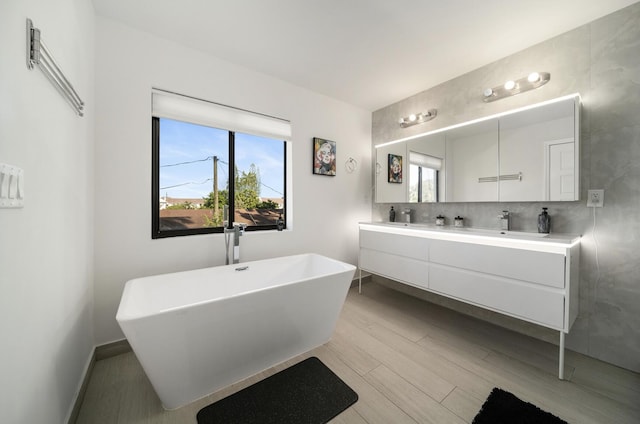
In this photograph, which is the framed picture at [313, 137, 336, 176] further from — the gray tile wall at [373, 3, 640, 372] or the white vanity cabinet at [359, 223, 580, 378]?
the gray tile wall at [373, 3, 640, 372]

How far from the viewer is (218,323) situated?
4.46 ft

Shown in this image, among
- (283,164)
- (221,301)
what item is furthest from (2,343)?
(283,164)

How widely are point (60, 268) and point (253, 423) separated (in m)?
1.27

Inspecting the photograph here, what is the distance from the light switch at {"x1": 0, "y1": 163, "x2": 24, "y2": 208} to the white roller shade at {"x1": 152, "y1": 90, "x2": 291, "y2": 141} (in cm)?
139

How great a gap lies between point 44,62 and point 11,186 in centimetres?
59

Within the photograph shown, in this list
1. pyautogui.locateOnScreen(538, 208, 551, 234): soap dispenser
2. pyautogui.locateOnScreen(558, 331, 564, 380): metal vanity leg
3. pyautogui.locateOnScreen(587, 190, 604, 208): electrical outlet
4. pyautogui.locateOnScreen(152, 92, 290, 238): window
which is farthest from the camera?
pyautogui.locateOnScreen(152, 92, 290, 238): window

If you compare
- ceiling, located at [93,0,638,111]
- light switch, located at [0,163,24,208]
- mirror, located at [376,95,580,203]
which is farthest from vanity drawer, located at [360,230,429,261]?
light switch, located at [0,163,24,208]

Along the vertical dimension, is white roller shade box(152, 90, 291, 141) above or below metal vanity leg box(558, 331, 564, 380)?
above

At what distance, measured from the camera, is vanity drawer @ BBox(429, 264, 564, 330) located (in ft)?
5.37

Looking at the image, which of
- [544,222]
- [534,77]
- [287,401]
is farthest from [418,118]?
[287,401]

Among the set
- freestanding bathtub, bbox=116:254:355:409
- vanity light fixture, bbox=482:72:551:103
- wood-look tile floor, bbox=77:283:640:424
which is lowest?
wood-look tile floor, bbox=77:283:640:424

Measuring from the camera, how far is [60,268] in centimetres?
119

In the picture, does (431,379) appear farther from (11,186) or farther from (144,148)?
(144,148)

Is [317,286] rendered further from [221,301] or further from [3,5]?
[3,5]
